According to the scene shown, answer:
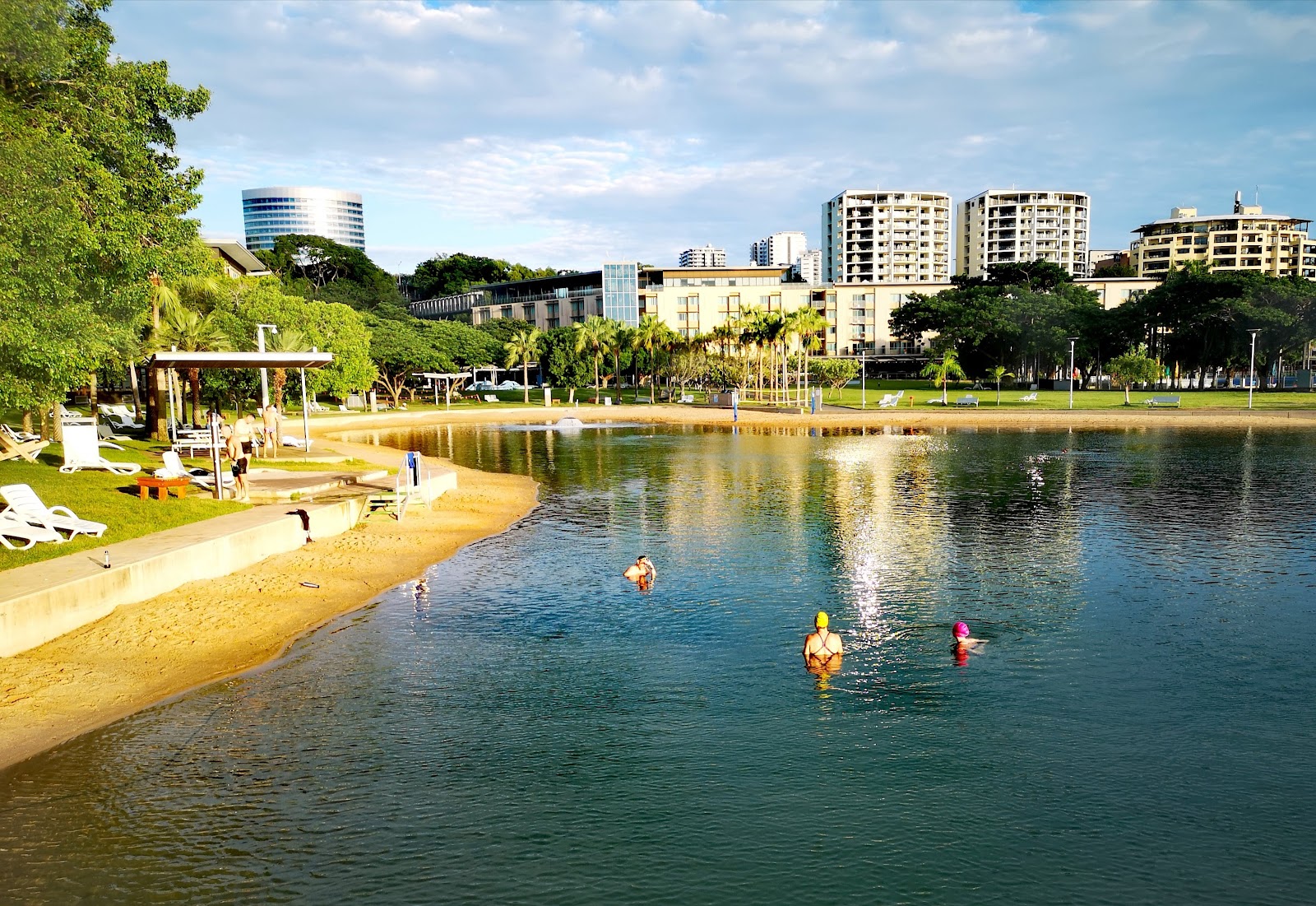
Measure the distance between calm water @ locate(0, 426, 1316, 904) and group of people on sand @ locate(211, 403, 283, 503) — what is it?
861cm

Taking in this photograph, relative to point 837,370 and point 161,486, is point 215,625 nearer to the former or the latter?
point 161,486

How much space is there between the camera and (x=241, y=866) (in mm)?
9516

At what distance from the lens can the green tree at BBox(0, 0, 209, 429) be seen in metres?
17.4

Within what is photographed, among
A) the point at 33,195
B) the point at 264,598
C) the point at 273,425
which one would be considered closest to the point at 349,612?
the point at 264,598

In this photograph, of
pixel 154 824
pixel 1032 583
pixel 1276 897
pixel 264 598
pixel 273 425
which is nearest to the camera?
pixel 1276 897

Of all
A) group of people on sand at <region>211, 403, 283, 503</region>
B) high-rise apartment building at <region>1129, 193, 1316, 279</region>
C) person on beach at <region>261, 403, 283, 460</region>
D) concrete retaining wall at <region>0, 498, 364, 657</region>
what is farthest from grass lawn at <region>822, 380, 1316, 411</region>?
high-rise apartment building at <region>1129, 193, 1316, 279</region>

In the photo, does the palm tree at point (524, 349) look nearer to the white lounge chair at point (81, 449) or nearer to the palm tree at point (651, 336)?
the palm tree at point (651, 336)

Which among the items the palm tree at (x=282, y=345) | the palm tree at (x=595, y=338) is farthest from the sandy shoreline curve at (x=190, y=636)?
the palm tree at (x=595, y=338)

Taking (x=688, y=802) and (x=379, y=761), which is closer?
(x=688, y=802)

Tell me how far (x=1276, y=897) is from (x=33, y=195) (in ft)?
72.2

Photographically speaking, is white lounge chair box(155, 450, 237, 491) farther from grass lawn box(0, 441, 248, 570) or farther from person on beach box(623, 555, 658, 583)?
person on beach box(623, 555, 658, 583)

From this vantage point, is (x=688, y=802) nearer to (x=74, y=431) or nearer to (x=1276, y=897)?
(x=1276, y=897)

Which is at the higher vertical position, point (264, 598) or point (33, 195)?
point (33, 195)

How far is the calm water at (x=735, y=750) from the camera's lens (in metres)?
9.49
